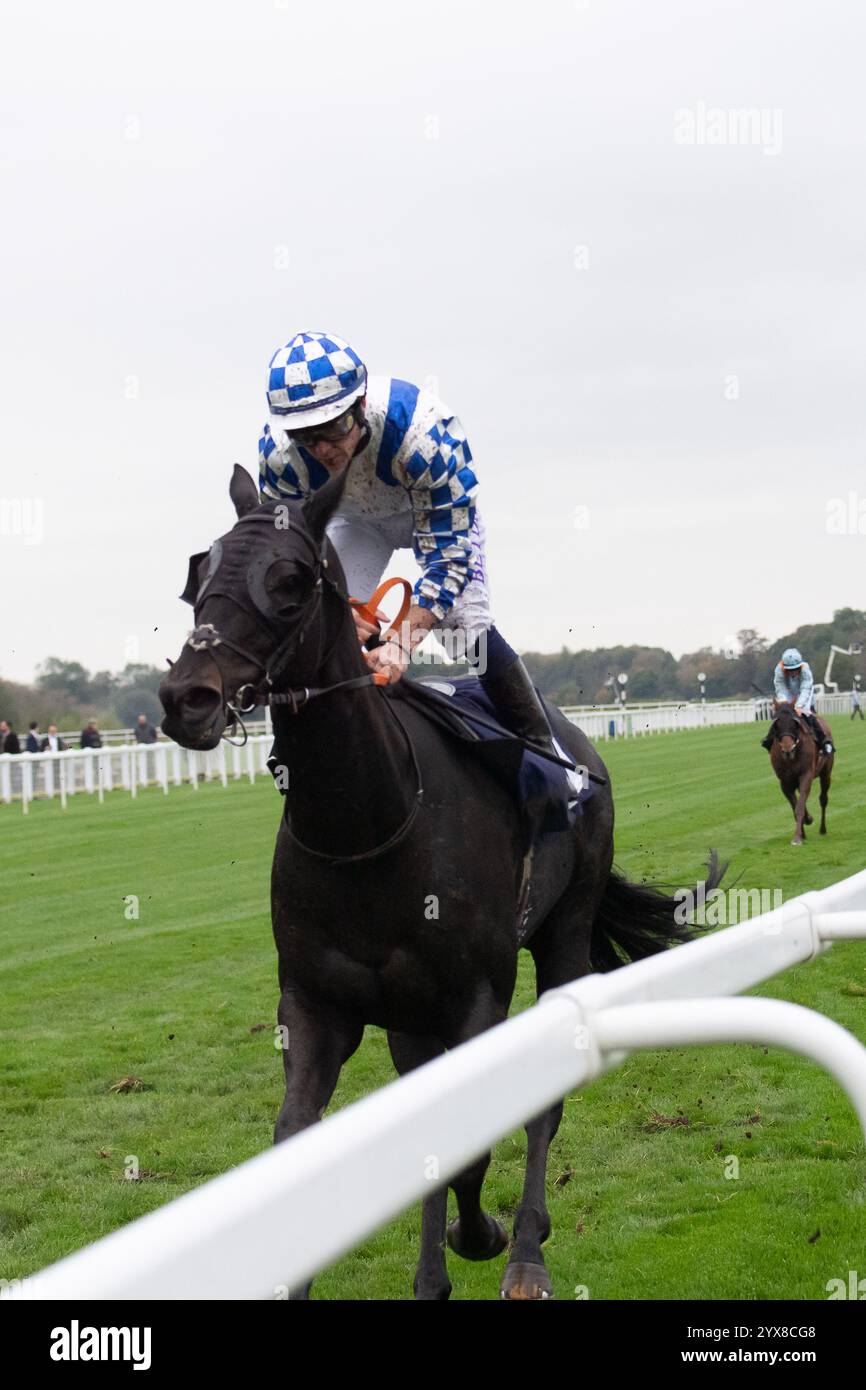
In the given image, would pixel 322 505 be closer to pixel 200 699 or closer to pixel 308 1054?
pixel 200 699

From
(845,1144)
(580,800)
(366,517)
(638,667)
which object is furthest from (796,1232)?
(638,667)

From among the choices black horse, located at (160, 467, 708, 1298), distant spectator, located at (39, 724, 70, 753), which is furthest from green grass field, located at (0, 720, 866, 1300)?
distant spectator, located at (39, 724, 70, 753)

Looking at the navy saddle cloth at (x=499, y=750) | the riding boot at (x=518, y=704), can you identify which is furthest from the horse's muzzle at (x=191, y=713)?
the riding boot at (x=518, y=704)

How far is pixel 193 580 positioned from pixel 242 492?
1.03 ft

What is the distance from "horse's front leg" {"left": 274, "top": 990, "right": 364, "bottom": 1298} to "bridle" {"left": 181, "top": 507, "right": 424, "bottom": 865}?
348 mm

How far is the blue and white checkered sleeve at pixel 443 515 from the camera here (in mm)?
3488

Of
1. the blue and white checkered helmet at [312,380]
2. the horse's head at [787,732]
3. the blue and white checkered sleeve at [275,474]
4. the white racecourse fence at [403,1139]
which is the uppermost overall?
the blue and white checkered helmet at [312,380]

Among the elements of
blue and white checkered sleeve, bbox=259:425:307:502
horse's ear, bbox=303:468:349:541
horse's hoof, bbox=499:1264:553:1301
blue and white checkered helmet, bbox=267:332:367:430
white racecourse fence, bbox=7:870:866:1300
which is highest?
blue and white checkered helmet, bbox=267:332:367:430

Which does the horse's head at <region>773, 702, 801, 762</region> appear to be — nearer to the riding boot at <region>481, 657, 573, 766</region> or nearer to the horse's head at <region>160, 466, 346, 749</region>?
the riding boot at <region>481, 657, 573, 766</region>

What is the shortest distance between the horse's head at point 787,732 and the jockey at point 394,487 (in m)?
9.74

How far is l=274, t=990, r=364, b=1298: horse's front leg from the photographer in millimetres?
3002

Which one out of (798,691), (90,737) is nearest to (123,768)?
(90,737)

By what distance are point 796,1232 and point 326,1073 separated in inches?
53.2

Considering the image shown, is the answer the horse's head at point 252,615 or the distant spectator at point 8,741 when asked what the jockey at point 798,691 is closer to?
the horse's head at point 252,615
